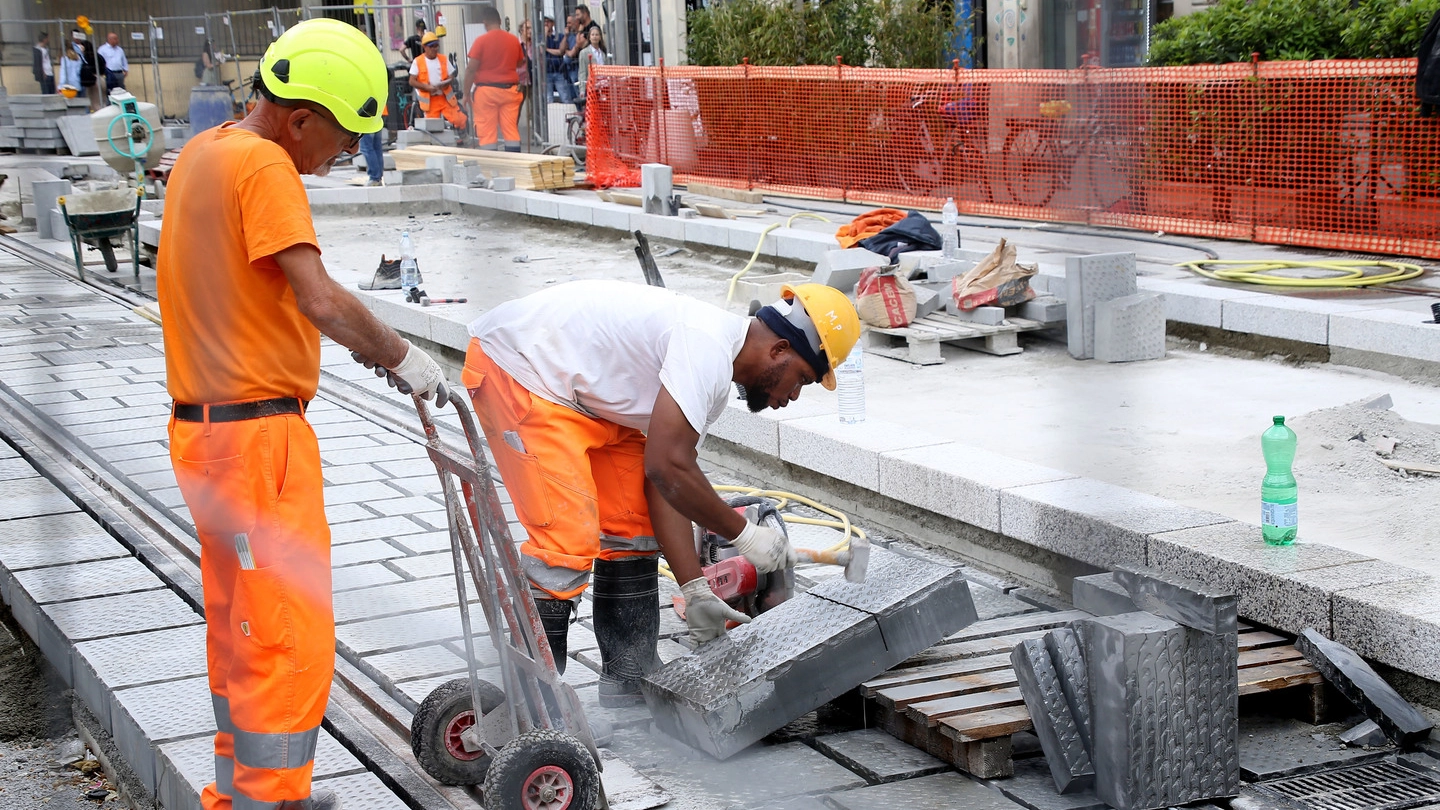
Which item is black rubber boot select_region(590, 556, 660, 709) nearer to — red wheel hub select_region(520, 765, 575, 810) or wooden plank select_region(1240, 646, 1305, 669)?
red wheel hub select_region(520, 765, 575, 810)

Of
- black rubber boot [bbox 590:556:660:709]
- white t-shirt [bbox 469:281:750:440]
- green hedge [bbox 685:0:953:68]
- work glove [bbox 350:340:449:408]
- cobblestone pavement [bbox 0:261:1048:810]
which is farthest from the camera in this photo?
green hedge [bbox 685:0:953:68]

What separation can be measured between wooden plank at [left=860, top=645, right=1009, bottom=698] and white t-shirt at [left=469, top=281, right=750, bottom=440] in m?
0.76

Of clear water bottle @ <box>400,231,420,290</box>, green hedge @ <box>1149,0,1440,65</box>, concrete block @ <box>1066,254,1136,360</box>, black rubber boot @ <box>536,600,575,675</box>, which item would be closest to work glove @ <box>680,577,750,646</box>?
black rubber boot @ <box>536,600,575,675</box>

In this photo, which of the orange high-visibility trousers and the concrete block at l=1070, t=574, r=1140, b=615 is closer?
the orange high-visibility trousers

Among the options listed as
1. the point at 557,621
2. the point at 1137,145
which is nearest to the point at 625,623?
the point at 557,621

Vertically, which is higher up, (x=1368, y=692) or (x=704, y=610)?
(x=704, y=610)

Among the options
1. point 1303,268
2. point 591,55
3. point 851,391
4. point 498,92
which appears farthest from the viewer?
point 591,55

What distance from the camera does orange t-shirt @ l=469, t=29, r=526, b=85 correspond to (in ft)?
49.6

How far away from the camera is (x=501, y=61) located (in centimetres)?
1541

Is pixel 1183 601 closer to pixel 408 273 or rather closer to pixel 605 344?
pixel 605 344

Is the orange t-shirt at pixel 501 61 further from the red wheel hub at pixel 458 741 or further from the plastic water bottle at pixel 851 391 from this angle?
the red wheel hub at pixel 458 741

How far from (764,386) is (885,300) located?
13.7ft

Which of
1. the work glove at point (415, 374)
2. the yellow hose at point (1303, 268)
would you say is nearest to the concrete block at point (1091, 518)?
the work glove at point (415, 374)

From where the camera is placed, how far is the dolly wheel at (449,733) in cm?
305
